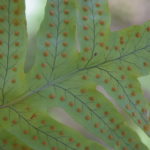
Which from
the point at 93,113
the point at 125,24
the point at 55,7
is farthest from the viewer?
the point at 125,24

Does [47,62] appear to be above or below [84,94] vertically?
above

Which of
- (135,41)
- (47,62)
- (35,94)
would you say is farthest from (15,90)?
(135,41)

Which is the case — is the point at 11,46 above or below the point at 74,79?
above

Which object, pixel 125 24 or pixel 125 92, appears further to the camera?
pixel 125 24

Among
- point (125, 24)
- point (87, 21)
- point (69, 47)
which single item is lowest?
point (125, 24)

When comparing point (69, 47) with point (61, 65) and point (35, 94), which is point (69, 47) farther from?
point (35, 94)

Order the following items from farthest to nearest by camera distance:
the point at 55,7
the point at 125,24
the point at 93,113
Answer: the point at 125,24 → the point at 93,113 → the point at 55,7

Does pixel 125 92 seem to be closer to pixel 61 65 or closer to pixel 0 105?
pixel 61 65
